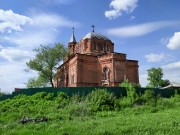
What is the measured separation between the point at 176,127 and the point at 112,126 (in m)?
2.73

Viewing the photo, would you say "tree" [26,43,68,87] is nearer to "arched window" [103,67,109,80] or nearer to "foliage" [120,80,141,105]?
"arched window" [103,67,109,80]

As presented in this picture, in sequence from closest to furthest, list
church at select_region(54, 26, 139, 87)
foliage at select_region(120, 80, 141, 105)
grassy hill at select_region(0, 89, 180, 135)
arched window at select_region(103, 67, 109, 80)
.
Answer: grassy hill at select_region(0, 89, 180, 135)
foliage at select_region(120, 80, 141, 105)
church at select_region(54, 26, 139, 87)
arched window at select_region(103, 67, 109, 80)

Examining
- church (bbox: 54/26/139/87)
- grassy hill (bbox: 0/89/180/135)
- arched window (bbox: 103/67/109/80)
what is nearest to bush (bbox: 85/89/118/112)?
grassy hill (bbox: 0/89/180/135)

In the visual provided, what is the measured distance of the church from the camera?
3600 cm

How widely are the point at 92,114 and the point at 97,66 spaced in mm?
20635

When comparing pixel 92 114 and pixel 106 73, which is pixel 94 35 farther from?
pixel 92 114

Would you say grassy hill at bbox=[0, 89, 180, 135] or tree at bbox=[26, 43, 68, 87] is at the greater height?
tree at bbox=[26, 43, 68, 87]

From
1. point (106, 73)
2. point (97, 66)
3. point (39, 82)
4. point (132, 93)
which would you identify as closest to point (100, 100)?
point (132, 93)

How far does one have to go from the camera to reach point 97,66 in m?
38.3

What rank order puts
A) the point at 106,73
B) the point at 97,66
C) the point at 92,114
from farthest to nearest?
the point at 97,66 → the point at 106,73 → the point at 92,114

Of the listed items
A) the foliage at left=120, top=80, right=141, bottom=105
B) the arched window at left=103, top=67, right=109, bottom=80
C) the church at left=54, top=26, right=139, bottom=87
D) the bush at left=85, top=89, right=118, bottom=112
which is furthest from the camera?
the arched window at left=103, top=67, right=109, bottom=80

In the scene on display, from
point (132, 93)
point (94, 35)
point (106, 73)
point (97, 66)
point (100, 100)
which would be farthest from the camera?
point (94, 35)

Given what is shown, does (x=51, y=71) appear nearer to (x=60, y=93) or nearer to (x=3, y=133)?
(x=60, y=93)

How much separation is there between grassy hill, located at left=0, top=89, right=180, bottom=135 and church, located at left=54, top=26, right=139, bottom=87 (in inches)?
494
